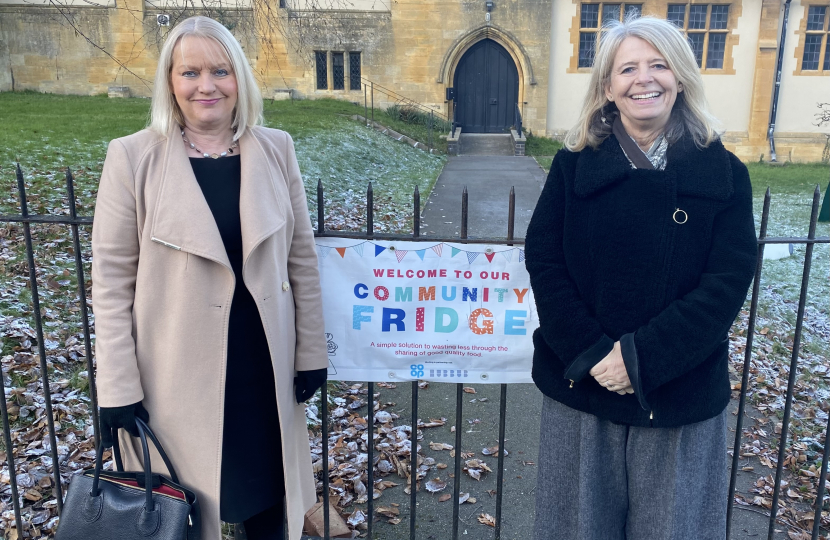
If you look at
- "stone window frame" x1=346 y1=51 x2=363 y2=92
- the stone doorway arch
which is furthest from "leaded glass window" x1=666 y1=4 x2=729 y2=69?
"stone window frame" x1=346 y1=51 x2=363 y2=92

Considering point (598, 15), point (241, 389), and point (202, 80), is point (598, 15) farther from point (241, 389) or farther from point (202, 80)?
point (241, 389)

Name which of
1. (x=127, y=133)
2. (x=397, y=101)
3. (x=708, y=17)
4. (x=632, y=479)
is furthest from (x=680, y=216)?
(x=708, y=17)

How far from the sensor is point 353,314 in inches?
111

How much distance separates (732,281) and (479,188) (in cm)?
1204

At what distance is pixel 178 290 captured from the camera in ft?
7.02

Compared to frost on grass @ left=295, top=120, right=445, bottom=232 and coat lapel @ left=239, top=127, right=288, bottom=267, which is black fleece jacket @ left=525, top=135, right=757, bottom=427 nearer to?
coat lapel @ left=239, top=127, right=288, bottom=267

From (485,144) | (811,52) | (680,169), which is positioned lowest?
(485,144)

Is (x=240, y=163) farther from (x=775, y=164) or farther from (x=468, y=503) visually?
(x=775, y=164)


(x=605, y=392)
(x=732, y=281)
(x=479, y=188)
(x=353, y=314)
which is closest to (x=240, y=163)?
(x=353, y=314)

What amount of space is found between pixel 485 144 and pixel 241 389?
2014cm

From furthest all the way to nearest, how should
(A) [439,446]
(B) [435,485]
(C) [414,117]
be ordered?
(C) [414,117]
(A) [439,446]
(B) [435,485]

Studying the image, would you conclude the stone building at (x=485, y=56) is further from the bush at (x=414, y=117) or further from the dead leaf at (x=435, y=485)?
the dead leaf at (x=435, y=485)

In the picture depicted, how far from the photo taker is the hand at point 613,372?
1.99m

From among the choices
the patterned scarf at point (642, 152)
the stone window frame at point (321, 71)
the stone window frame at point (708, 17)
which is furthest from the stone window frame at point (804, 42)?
the patterned scarf at point (642, 152)
